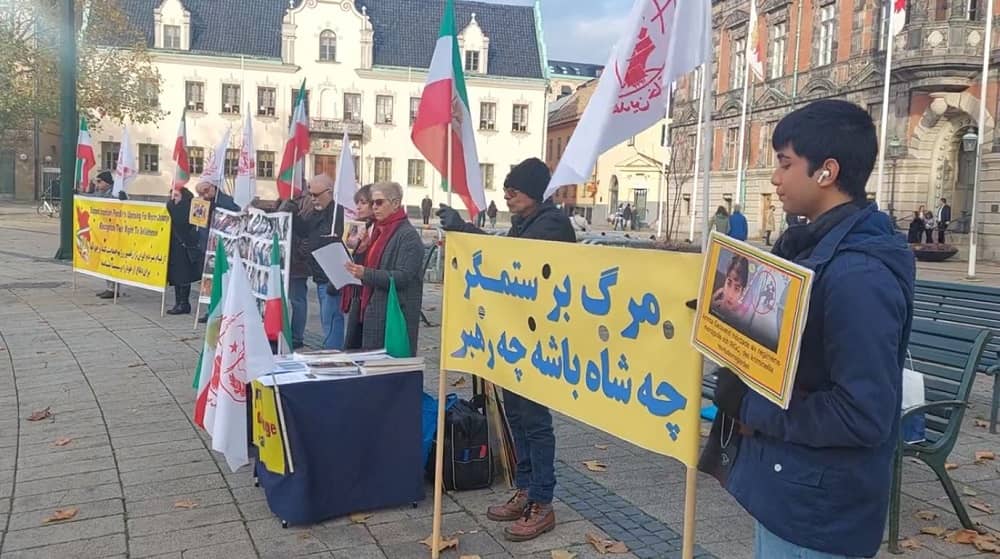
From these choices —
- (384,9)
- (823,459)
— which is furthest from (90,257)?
(384,9)

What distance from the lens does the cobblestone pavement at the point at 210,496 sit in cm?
400

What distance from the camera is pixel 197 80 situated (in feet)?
167

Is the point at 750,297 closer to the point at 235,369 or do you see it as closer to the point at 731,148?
the point at 235,369

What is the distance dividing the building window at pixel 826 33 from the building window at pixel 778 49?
3.20 metres

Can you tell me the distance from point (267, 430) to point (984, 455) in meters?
4.60

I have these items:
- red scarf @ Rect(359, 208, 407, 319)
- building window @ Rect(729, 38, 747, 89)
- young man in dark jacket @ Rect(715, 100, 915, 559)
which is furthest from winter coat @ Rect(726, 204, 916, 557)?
building window @ Rect(729, 38, 747, 89)

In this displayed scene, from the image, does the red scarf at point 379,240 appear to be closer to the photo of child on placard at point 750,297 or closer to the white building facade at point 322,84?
the photo of child on placard at point 750,297

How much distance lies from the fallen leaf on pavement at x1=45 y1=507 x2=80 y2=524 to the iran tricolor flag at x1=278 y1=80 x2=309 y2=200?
657cm

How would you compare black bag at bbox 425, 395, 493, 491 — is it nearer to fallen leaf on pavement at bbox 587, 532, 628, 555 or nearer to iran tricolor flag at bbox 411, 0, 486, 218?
fallen leaf on pavement at bbox 587, 532, 628, 555

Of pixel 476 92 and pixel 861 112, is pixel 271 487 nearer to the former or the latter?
pixel 861 112

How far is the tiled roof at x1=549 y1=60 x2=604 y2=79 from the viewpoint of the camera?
112m

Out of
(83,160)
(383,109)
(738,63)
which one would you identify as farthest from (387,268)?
(383,109)

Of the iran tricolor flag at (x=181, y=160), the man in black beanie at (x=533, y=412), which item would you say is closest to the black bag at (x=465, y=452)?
the man in black beanie at (x=533, y=412)

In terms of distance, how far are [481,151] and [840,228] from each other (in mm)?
51633
